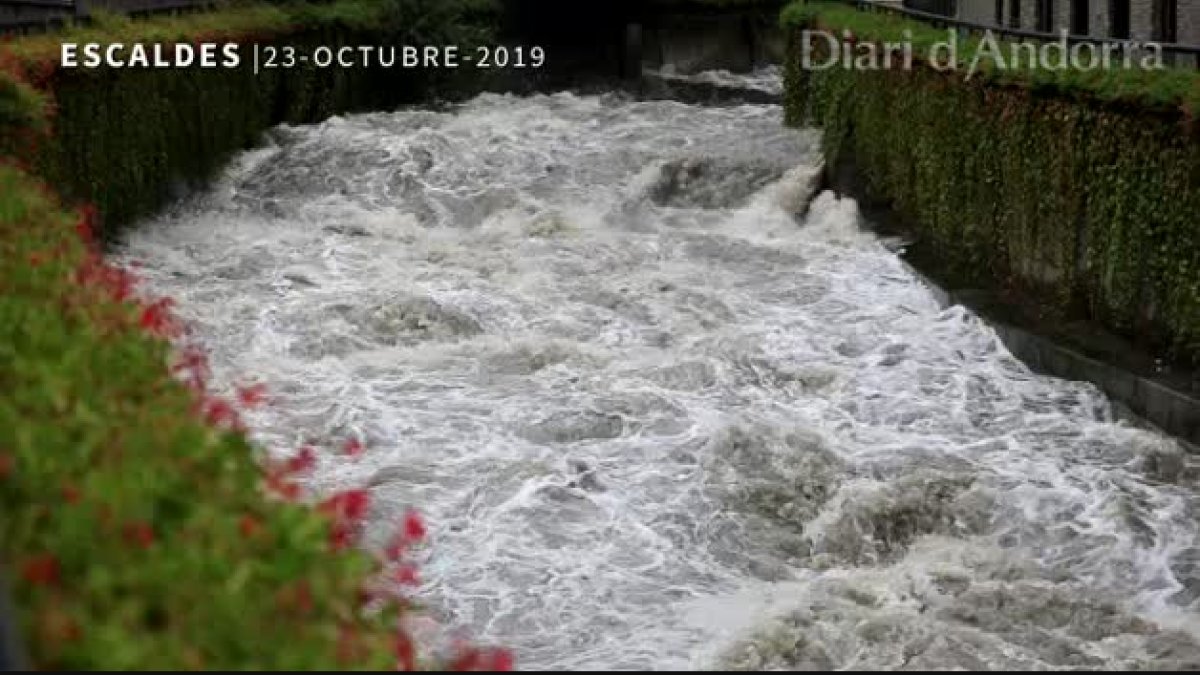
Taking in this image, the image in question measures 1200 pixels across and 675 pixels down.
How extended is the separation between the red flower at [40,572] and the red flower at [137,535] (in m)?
0.21

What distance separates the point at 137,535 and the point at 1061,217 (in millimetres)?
11265

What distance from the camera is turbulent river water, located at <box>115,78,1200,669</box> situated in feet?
29.8

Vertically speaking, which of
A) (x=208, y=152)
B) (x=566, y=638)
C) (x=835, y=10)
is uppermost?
(x=835, y=10)

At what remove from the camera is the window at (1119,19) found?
24531 mm

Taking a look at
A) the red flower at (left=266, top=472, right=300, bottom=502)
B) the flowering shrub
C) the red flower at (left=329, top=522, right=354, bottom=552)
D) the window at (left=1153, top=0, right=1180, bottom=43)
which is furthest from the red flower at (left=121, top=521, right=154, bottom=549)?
the window at (left=1153, top=0, right=1180, bottom=43)

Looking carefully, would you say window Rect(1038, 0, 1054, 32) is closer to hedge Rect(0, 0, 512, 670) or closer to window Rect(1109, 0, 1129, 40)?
window Rect(1109, 0, 1129, 40)

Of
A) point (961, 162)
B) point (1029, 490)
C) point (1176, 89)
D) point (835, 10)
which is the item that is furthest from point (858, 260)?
point (835, 10)

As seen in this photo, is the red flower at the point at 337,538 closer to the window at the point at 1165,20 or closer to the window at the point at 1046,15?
the window at the point at 1165,20

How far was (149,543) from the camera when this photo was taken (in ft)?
14.1

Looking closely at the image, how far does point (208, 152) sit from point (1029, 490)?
1386 centimetres

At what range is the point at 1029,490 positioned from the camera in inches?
433

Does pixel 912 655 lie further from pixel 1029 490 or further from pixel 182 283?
pixel 182 283

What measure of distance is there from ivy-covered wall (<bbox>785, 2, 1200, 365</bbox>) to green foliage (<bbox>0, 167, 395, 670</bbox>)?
863 cm

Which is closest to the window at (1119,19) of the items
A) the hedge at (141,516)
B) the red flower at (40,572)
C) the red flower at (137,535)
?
the hedge at (141,516)
